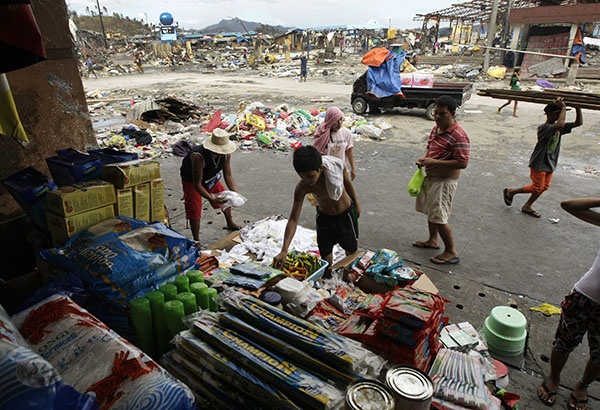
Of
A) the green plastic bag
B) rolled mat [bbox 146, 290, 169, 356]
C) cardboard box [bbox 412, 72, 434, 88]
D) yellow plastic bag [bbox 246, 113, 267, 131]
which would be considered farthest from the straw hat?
cardboard box [bbox 412, 72, 434, 88]

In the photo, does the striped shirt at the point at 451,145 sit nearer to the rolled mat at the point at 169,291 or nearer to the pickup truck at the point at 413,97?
the rolled mat at the point at 169,291

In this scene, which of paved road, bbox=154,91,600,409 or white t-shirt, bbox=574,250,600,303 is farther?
paved road, bbox=154,91,600,409

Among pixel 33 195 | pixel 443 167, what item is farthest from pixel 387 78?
pixel 33 195

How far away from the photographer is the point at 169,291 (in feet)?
6.30

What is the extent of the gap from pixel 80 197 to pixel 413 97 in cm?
1133

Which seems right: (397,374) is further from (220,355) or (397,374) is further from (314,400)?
(220,355)

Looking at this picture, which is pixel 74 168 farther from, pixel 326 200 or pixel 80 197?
pixel 326 200

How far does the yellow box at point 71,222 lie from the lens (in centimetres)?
225

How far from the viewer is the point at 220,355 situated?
1536 mm

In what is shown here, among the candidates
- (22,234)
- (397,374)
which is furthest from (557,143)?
(22,234)

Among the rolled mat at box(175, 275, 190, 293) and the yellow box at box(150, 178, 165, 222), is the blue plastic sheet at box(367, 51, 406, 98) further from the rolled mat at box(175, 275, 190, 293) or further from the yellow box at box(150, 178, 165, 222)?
the rolled mat at box(175, 275, 190, 293)

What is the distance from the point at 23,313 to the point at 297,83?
21.0 meters

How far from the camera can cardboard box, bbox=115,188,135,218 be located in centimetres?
248

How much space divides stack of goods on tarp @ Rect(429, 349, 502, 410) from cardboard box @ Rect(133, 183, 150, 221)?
212 centimetres
